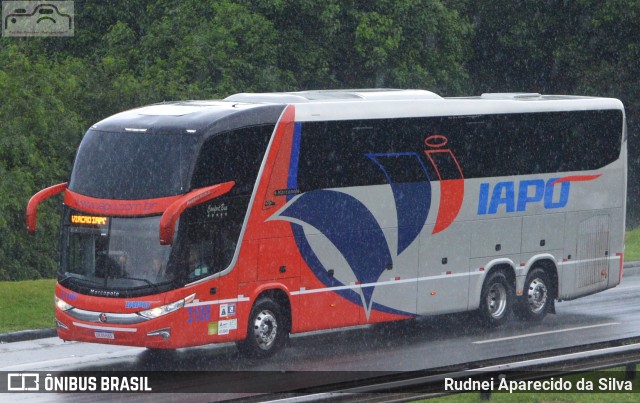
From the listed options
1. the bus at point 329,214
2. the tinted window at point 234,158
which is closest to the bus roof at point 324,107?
the bus at point 329,214

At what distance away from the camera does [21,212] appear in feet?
90.2

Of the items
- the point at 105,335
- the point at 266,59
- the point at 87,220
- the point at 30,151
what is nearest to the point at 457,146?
the point at 87,220

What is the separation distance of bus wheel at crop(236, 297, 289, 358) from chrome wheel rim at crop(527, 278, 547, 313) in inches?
222

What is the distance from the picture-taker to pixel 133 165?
1738cm

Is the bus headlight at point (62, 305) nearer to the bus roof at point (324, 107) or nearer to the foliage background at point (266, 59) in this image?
the bus roof at point (324, 107)

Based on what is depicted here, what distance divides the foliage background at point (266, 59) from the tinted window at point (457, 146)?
9568mm

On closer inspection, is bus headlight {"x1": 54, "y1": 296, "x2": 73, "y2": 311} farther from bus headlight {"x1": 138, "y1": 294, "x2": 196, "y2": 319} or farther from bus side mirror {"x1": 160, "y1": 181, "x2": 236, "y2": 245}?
bus side mirror {"x1": 160, "y1": 181, "x2": 236, "y2": 245}

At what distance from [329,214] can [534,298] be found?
5.11 meters

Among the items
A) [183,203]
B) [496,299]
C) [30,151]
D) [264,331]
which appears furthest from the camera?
[30,151]

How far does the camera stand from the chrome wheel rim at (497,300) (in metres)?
21.4

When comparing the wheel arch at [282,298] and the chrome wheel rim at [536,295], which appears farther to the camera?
the chrome wheel rim at [536,295]

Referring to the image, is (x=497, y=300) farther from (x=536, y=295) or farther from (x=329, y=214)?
(x=329, y=214)

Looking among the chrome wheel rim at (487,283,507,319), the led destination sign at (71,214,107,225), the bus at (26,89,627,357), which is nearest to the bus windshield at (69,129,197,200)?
the bus at (26,89,627,357)

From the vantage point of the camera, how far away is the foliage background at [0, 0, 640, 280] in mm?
29266
